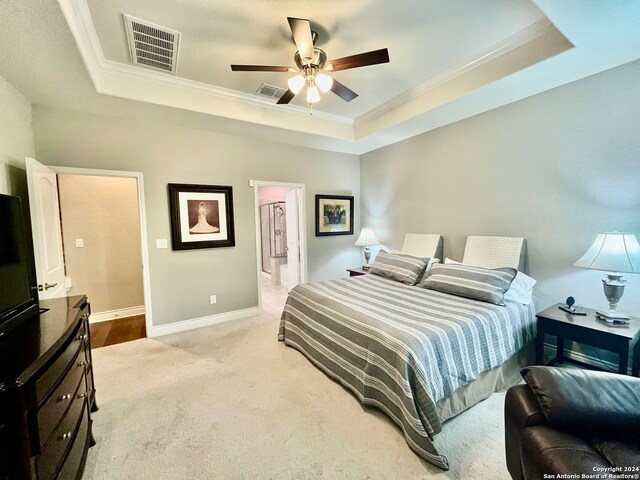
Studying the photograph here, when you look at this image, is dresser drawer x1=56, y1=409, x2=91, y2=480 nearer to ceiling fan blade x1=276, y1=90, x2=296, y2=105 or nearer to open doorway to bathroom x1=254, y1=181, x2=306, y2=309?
open doorway to bathroom x1=254, y1=181, x2=306, y2=309

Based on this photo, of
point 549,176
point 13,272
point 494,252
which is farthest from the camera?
point 494,252

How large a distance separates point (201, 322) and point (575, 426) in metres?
3.78

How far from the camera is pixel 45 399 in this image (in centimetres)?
112

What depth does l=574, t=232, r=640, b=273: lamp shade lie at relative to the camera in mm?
1988

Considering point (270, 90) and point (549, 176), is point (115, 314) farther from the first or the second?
point (549, 176)

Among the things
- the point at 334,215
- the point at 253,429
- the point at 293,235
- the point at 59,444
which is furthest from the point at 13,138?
the point at 334,215

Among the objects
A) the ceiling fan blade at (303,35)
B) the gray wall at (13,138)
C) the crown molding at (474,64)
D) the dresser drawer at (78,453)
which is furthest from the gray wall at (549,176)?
the gray wall at (13,138)

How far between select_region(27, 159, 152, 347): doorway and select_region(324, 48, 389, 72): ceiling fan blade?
2.95 metres

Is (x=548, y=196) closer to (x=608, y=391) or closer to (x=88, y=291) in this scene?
(x=608, y=391)

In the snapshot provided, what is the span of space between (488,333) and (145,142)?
4.11 meters

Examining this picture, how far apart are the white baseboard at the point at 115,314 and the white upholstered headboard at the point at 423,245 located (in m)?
4.15

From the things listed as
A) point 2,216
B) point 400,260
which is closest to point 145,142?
point 2,216

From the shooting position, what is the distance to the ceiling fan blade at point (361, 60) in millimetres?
1852

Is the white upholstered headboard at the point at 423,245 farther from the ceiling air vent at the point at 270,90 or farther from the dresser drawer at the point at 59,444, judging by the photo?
the dresser drawer at the point at 59,444
